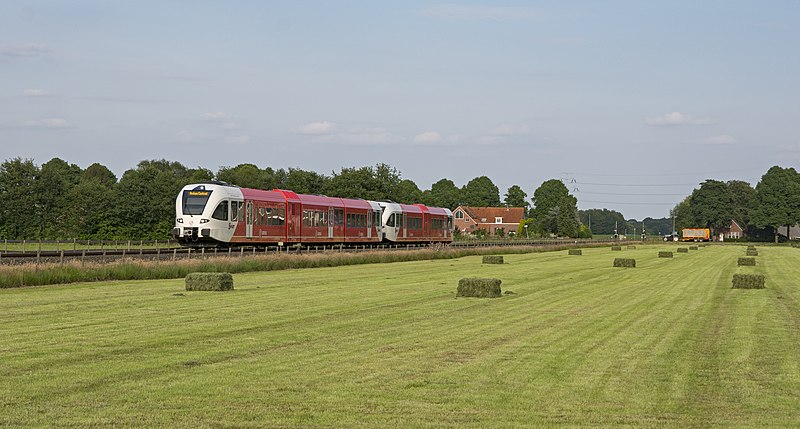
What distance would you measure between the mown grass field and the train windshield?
25659 millimetres

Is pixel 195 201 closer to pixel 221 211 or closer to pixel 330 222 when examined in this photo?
pixel 221 211

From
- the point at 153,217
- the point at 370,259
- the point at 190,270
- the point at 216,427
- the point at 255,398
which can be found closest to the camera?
the point at 216,427

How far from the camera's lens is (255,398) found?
1198 cm

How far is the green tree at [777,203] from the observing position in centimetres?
18850

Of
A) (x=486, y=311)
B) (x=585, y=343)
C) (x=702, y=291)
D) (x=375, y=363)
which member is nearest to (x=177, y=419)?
(x=375, y=363)

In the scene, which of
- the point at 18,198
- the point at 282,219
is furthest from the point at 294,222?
the point at 18,198

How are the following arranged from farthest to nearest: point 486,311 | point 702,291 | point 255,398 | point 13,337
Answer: point 702,291, point 486,311, point 13,337, point 255,398

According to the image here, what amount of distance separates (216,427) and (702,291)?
87.1 ft

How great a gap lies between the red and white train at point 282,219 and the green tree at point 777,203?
121 meters

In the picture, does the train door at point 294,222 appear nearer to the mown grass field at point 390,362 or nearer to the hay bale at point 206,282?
the hay bale at point 206,282

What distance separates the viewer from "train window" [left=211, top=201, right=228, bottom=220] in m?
53.8

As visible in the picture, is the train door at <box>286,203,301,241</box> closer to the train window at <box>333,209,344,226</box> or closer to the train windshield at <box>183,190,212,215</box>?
the train window at <box>333,209,344,226</box>

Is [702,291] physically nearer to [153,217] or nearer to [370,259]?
[370,259]

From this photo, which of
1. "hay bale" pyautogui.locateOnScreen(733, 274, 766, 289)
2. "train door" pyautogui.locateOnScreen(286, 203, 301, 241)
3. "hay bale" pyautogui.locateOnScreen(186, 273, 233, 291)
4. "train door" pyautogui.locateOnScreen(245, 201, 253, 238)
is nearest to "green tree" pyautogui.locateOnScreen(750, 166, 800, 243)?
"train door" pyautogui.locateOnScreen(286, 203, 301, 241)
